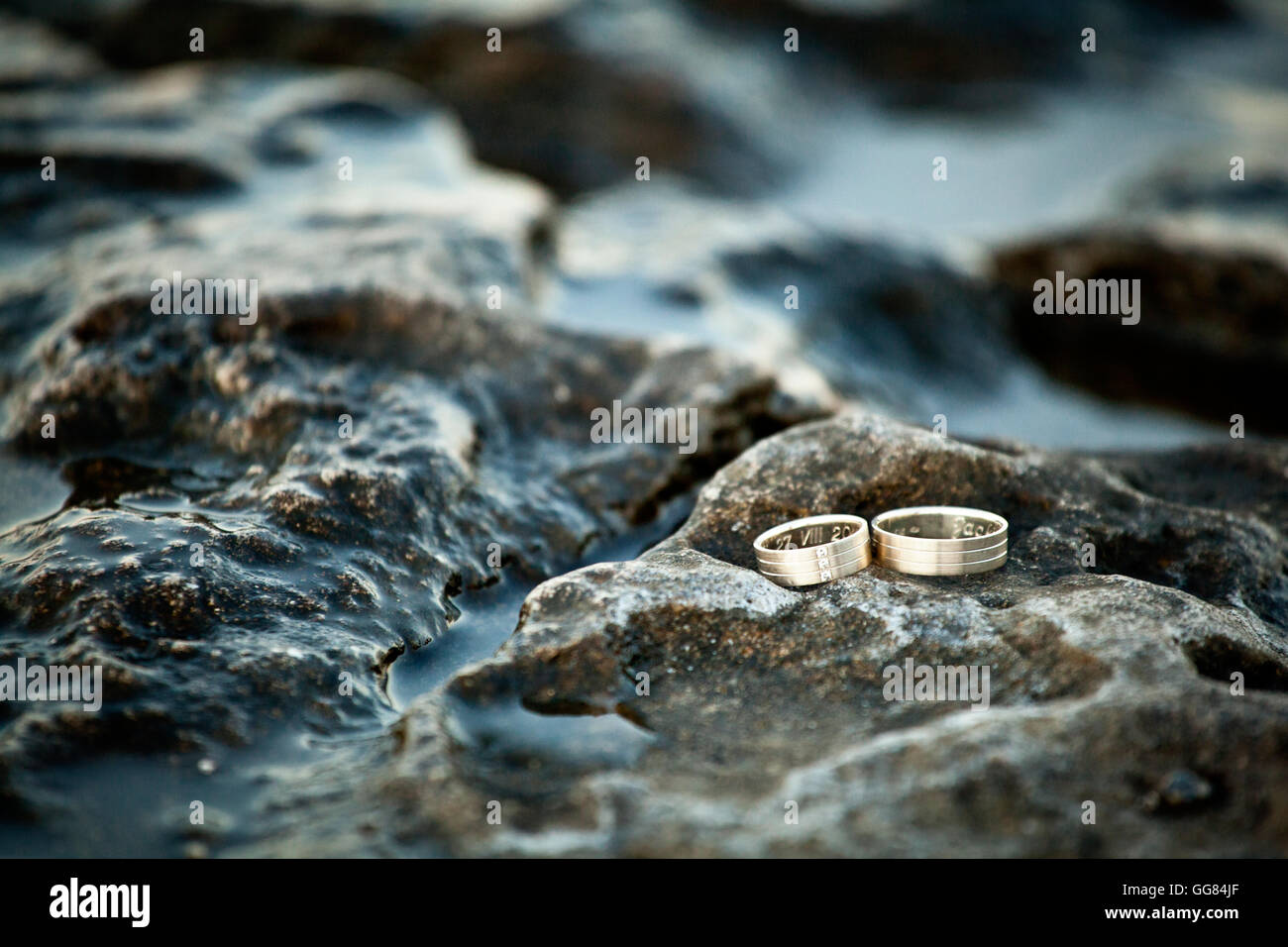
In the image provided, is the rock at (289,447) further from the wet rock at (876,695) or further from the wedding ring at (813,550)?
the wedding ring at (813,550)

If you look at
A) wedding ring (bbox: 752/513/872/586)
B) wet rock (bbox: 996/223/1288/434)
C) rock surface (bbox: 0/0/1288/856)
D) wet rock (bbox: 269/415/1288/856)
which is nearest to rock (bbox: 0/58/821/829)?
rock surface (bbox: 0/0/1288/856)

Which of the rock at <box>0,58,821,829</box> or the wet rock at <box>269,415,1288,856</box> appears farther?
the rock at <box>0,58,821,829</box>

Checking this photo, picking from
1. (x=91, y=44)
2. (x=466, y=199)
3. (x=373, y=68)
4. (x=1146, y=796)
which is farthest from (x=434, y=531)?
(x=91, y=44)

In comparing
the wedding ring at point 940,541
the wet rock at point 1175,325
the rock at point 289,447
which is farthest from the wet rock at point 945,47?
the wedding ring at point 940,541

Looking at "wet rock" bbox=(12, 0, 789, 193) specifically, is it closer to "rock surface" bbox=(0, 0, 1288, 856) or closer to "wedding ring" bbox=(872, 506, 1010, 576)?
"rock surface" bbox=(0, 0, 1288, 856)

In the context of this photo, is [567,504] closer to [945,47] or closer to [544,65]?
[544,65]

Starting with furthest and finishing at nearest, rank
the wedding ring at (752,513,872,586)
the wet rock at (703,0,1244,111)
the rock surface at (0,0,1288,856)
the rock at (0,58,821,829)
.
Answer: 1. the wet rock at (703,0,1244,111)
2. the wedding ring at (752,513,872,586)
3. the rock at (0,58,821,829)
4. the rock surface at (0,0,1288,856)

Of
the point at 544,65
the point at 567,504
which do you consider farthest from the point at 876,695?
the point at 544,65
